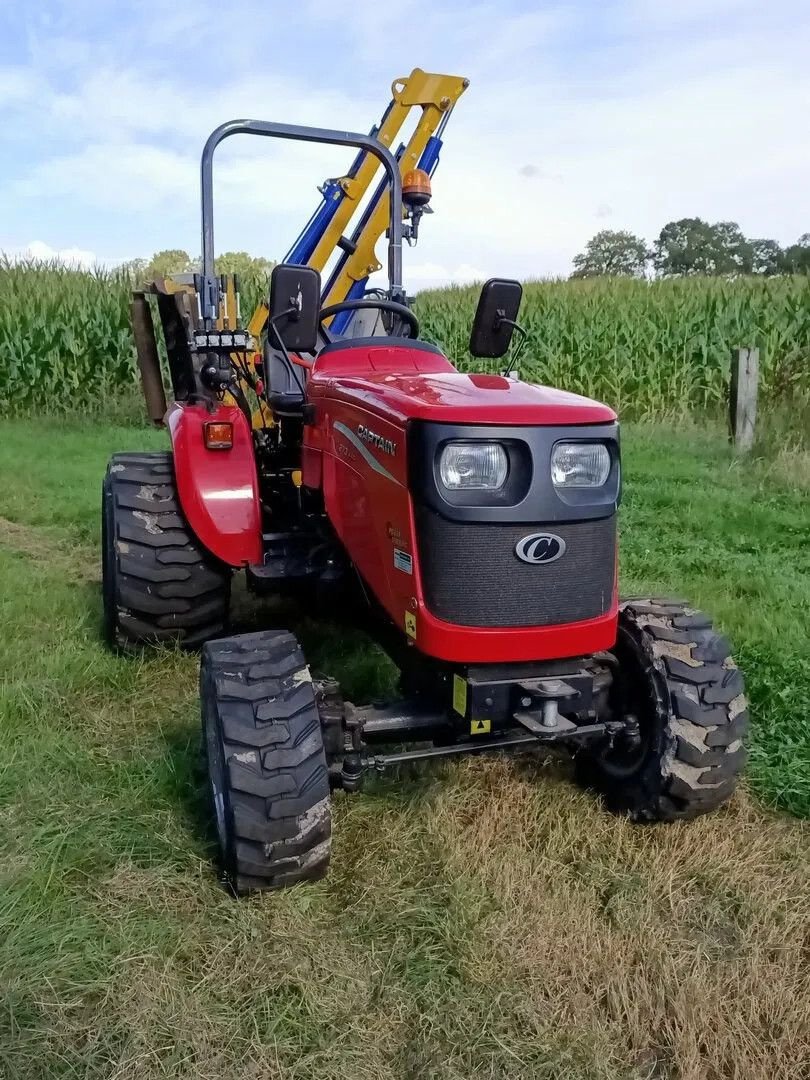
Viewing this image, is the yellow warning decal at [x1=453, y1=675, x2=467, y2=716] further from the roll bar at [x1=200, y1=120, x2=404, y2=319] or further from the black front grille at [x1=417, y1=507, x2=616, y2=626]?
the roll bar at [x1=200, y1=120, x2=404, y2=319]

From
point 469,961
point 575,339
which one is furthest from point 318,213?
point 575,339

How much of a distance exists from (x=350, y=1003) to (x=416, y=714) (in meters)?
0.75

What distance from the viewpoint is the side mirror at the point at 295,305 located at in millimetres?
2756

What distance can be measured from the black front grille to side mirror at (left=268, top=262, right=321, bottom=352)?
0.84 m

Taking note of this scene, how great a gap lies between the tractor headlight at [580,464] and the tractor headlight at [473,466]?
134mm

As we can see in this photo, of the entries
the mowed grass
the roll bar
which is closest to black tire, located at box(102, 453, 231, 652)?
the mowed grass

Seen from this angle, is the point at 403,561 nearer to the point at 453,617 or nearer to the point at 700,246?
the point at 453,617

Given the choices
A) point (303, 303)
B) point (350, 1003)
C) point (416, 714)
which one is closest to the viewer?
point (350, 1003)

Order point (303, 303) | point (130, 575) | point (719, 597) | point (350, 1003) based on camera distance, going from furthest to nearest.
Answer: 1. point (719, 597)
2. point (130, 575)
3. point (303, 303)
4. point (350, 1003)

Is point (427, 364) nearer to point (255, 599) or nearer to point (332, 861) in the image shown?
point (332, 861)

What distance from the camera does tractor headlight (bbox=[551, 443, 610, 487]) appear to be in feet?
7.59

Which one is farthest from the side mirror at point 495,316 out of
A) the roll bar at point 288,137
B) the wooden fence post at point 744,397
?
the wooden fence post at point 744,397

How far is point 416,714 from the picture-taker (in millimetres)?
2584

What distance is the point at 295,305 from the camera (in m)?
2.81
